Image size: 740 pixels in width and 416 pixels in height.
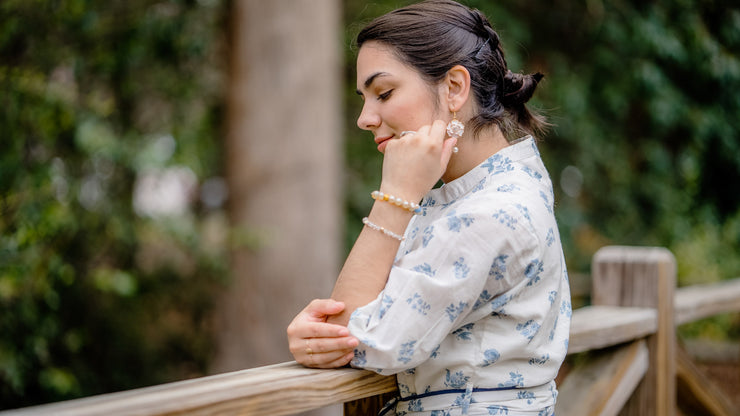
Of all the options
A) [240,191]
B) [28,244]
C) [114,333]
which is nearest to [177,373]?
[114,333]

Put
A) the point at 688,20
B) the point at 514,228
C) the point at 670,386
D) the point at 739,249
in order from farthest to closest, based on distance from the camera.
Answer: the point at 739,249 → the point at 688,20 → the point at 670,386 → the point at 514,228

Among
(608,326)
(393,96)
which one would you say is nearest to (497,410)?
(393,96)

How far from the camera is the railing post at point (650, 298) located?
2.41m

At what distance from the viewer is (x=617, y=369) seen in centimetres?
221

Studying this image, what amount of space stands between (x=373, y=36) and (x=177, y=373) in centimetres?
429

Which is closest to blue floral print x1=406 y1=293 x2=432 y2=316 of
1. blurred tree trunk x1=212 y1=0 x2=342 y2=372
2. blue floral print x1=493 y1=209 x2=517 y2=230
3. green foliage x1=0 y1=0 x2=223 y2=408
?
blue floral print x1=493 y1=209 x2=517 y2=230

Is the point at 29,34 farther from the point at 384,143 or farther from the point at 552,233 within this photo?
the point at 552,233

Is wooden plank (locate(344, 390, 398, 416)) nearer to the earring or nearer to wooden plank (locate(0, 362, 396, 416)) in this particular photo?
wooden plank (locate(0, 362, 396, 416))

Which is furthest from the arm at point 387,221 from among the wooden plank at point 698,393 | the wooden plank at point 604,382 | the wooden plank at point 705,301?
the wooden plank at point 698,393

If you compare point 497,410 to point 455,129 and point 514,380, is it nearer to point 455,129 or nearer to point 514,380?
point 514,380

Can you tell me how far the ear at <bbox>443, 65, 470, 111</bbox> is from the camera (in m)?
1.45

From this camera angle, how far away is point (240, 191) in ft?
14.5

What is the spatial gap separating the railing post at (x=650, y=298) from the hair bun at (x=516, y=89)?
1.11 m

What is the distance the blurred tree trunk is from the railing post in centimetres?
214
